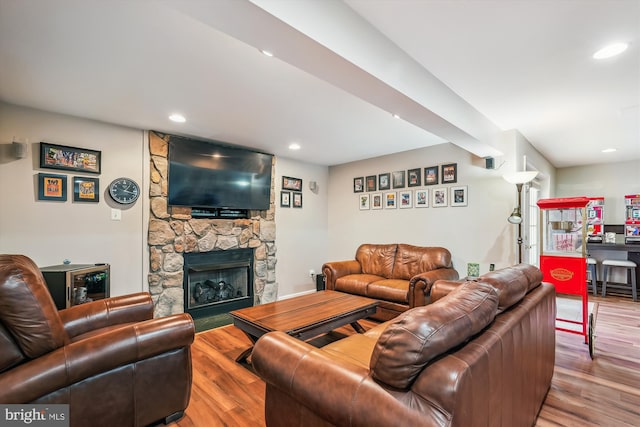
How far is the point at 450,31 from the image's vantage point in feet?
5.54

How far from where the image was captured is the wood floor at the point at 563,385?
5.87 feet

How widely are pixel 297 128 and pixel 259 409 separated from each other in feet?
8.88

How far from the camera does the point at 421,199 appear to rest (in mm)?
4273

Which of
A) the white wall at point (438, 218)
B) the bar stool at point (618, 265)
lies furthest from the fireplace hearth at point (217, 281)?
the bar stool at point (618, 265)

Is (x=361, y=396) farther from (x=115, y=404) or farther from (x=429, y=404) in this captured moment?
(x=115, y=404)

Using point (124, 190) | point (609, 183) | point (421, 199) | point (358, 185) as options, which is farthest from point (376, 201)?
point (609, 183)

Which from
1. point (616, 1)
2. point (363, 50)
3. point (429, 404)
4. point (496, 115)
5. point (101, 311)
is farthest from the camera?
point (496, 115)

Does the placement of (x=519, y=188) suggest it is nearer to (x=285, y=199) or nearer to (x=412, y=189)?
(x=412, y=189)

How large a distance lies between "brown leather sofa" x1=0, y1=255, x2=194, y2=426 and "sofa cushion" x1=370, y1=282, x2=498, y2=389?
128 centimetres

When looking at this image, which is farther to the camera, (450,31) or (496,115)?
(496,115)

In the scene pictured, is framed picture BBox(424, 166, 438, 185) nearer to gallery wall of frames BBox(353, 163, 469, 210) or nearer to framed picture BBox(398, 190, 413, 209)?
gallery wall of frames BBox(353, 163, 469, 210)

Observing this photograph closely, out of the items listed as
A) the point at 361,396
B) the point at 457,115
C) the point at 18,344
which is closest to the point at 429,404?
the point at 361,396

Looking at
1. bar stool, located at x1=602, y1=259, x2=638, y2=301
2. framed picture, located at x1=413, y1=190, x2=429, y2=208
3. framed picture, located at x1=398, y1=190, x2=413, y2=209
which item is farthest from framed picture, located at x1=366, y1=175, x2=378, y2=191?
bar stool, located at x1=602, y1=259, x2=638, y2=301

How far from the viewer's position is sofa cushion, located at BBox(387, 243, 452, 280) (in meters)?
3.72
